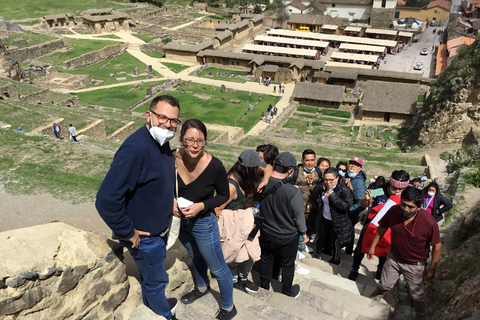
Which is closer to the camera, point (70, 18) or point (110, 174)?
point (110, 174)

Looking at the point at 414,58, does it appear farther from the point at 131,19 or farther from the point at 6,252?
the point at 6,252

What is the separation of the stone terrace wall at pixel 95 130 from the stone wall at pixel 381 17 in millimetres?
56100

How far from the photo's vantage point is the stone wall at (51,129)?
17.1m

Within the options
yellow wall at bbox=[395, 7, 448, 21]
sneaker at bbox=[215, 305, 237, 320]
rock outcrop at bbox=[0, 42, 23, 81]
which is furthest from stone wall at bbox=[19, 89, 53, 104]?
yellow wall at bbox=[395, 7, 448, 21]

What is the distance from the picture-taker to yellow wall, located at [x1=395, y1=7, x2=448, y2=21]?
6356 cm

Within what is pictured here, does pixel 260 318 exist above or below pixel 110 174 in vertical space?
below

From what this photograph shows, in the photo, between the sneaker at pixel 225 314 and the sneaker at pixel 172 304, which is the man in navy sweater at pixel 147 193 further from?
the sneaker at pixel 225 314

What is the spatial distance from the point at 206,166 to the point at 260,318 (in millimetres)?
2088

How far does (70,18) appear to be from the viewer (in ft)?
177

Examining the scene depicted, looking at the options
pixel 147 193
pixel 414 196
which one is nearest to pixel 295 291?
pixel 414 196

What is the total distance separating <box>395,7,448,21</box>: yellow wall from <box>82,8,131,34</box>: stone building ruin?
4607cm

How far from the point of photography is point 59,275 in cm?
374

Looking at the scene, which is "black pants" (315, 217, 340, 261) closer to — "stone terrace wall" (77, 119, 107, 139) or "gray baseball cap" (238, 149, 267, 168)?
"gray baseball cap" (238, 149, 267, 168)

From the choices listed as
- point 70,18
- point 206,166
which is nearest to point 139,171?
point 206,166
